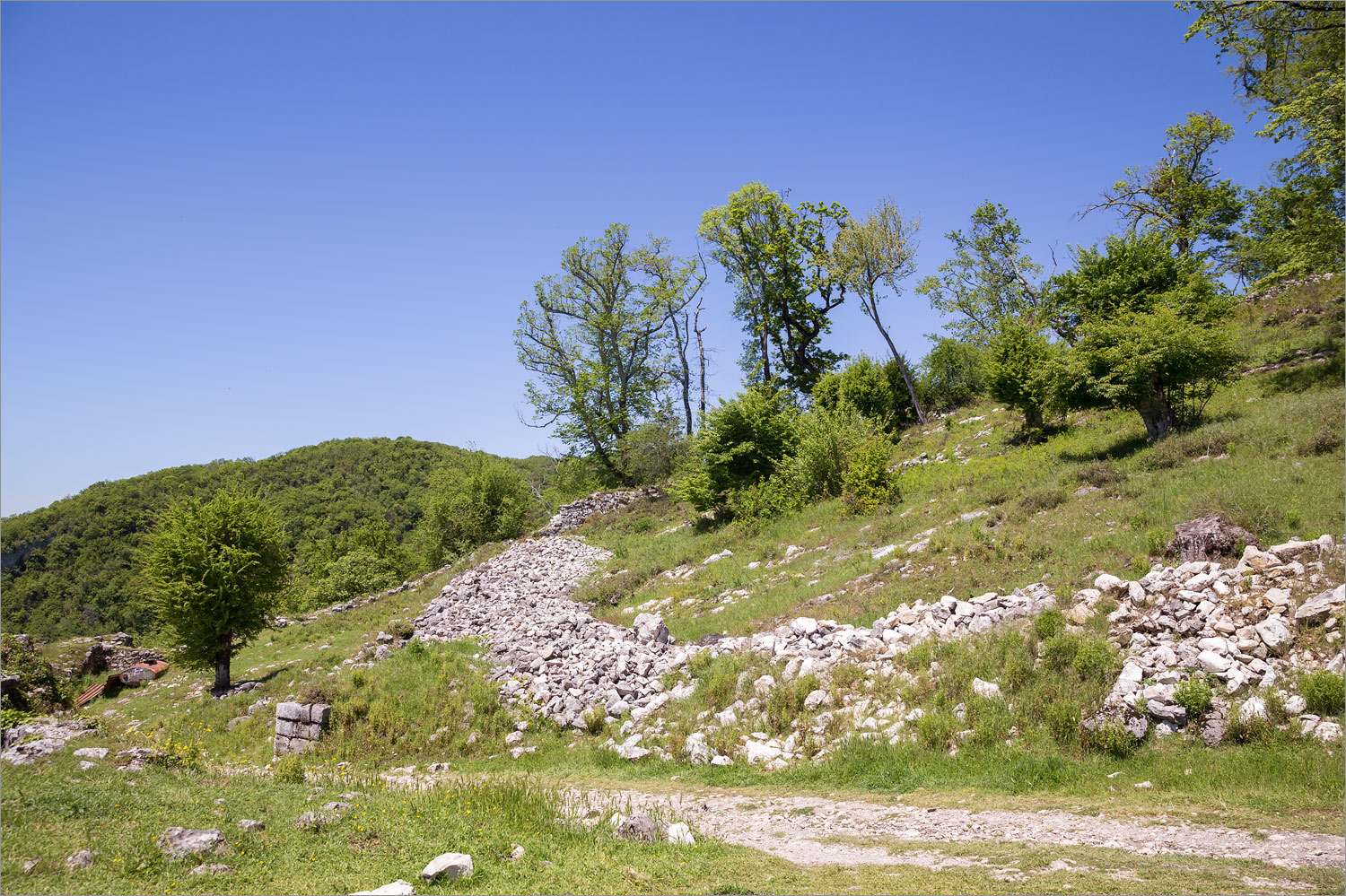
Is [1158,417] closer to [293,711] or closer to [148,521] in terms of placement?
[293,711]

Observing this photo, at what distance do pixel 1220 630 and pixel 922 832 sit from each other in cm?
493

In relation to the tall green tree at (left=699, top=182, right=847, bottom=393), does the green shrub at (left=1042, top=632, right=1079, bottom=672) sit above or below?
below

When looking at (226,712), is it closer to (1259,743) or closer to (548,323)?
(1259,743)

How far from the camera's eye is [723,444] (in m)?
26.0

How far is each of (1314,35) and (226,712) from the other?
34992 millimetres

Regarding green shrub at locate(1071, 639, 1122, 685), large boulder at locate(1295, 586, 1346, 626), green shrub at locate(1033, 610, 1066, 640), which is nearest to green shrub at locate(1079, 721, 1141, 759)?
green shrub at locate(1071, 639, 1122, 685)

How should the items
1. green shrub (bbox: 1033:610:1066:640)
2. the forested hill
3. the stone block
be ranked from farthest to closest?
the forested hill, the stone block, green shrub (bbox: 1033:610:1066:640)

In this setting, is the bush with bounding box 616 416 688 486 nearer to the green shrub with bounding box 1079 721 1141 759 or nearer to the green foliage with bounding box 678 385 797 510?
the green foliage with bounding box 678 385 797 510

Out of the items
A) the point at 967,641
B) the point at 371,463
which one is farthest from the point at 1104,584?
the point at 371,463

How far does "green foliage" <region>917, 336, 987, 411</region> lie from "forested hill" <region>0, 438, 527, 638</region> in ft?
139

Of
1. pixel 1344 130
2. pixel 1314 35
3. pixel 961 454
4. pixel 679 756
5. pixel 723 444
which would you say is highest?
pixel 1314 35

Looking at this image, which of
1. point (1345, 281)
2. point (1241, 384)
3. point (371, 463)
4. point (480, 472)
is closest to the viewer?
point (1241, 384)

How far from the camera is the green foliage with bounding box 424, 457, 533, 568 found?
1610 inches

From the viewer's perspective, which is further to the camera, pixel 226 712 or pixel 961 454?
pixel 961 454
